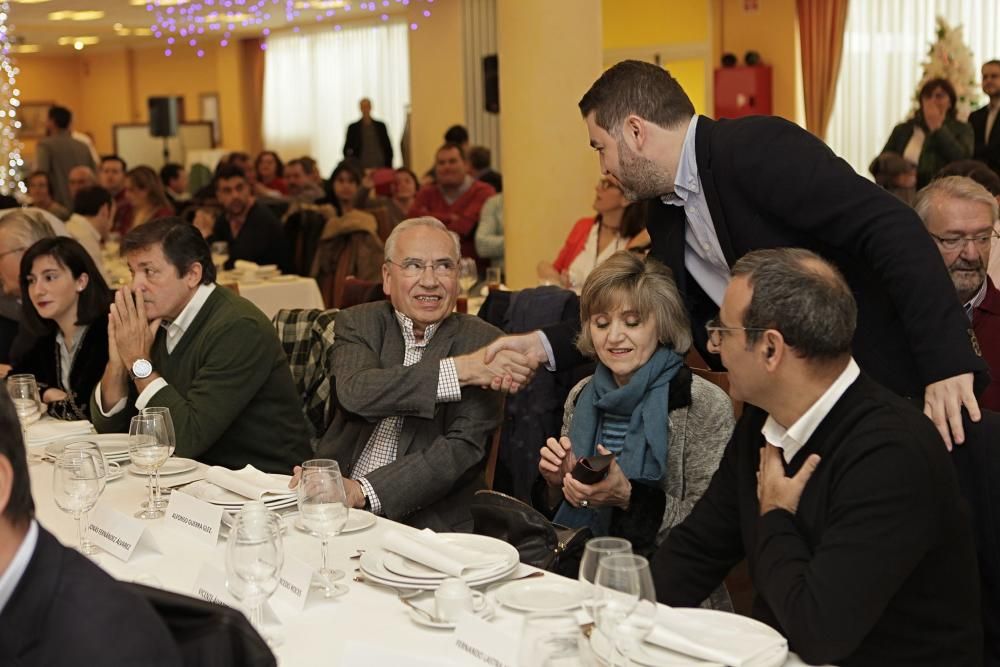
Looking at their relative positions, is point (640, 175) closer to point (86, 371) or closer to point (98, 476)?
point (98, 476)

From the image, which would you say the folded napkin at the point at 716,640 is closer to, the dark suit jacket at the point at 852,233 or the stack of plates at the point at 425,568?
the stack of plates at the point at 425,568

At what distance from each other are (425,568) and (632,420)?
2.82 feet

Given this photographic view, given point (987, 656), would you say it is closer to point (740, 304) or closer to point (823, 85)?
point (740, 304)

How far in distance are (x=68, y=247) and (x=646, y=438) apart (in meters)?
2.13

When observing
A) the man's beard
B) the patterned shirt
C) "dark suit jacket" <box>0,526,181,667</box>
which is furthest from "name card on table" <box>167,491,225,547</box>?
the man's beard

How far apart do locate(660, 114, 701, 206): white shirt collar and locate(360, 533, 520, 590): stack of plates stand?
3.28 ft

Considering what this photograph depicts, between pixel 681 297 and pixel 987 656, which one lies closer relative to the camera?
pixel 987 656

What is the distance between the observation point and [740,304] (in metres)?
2.07

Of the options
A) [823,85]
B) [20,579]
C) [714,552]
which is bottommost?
[714,552]

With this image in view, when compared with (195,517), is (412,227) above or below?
above

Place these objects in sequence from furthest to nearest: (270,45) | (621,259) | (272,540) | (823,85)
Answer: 1. (270,45)
2. (823,85)
3. (621,259)
4. (272,540)

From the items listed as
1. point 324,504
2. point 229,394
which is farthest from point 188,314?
point 324,504

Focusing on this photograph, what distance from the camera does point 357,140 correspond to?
15.3 m

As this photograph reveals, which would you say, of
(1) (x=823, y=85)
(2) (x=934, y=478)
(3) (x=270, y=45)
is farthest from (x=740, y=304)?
(3) (x=270, y=45)
